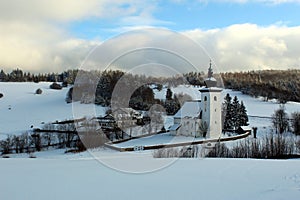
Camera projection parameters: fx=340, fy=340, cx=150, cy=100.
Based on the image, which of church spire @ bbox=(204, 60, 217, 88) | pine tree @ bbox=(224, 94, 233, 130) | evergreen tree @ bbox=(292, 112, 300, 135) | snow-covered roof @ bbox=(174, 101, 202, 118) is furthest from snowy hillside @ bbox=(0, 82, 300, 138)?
evergreen tree @ bbox=(292, 112, 300, 135)

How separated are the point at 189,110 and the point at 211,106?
91.7 inches

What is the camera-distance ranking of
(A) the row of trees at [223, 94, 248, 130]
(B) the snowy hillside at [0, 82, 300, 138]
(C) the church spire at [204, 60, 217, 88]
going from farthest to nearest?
(B) the snowy hillside at [0, 82, 300, 138], (A) the row of trees at [223, 94, 248, 130], (C) the church spire at [204, 60, 217, 88]

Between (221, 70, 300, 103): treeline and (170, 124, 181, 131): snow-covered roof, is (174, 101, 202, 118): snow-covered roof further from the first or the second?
(221, 70, 300, 103): treeline

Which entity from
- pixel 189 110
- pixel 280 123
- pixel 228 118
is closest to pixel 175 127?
pixel 189 110

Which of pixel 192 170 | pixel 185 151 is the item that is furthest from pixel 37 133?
pixel 192 170

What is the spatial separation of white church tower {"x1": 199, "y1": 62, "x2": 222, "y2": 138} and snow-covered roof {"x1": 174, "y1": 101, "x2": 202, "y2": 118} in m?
0.61

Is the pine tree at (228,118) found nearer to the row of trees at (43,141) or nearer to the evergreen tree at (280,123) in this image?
the evergreen tree at (280,123)

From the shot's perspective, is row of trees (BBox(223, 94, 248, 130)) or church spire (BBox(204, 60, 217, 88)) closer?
church spire (BBox(204, 60, 217, 88))

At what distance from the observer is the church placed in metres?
33.3

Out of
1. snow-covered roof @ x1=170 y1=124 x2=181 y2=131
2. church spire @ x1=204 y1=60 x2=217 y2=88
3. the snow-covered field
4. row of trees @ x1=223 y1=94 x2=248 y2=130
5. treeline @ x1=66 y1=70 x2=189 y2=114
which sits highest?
church spire @ x1=204 y1=60 x2=217 y2=88

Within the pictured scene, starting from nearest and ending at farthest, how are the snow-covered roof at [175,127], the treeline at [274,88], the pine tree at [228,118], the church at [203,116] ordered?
1. the church at [203,116]
2. the snow-covered roof at [175,127]
3. the pine tree at [228,118]
4. the treeline at [274,88]

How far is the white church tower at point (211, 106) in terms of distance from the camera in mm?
34188

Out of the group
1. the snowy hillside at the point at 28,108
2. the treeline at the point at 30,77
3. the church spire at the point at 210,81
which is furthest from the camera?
the treeline at the point at 30,77

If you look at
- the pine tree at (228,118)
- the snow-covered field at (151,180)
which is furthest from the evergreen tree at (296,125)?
the snow-covered field at (151,180)
